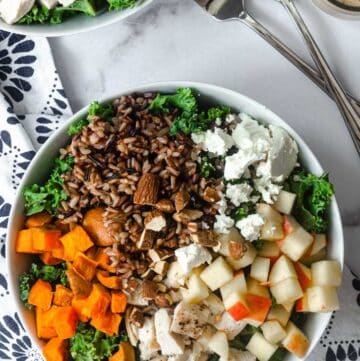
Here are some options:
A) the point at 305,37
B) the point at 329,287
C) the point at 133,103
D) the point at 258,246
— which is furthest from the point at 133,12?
the point at 329,287

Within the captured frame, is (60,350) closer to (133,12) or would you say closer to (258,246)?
(258,246)

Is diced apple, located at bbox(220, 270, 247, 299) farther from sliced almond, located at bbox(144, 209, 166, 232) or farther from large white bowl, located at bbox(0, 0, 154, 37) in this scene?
large white bowl, located at bbox(0, 0, 154, 37)

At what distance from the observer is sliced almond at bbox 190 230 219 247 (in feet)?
6.66

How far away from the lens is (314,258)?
2.19 m

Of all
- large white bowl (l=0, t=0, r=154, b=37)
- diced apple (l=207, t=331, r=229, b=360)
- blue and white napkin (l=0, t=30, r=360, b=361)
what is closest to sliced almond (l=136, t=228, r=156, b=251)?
diced apple (l=207, t=331, r=229, b=360)

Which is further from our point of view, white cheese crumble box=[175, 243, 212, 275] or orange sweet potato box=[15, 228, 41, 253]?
orange sweet potato box=[15, 228, 41, 253]

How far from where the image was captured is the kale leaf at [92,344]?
213cm

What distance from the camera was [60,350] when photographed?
2.15 metres

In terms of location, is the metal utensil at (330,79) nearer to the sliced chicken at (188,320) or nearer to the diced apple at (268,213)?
the diced apple at (268,213)

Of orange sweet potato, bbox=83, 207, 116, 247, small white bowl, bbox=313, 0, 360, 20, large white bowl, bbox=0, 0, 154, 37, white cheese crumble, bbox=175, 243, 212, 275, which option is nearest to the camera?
white cheese crumble, bbox=175, 243, 212, 275

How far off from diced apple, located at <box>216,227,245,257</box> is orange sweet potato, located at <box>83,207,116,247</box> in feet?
1.01

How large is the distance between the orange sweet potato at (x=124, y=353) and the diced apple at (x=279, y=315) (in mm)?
412

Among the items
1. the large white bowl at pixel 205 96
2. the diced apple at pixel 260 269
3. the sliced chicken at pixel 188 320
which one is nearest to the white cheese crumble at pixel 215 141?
the large white bowl at pixel 205 96

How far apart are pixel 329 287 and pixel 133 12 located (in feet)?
3.29
